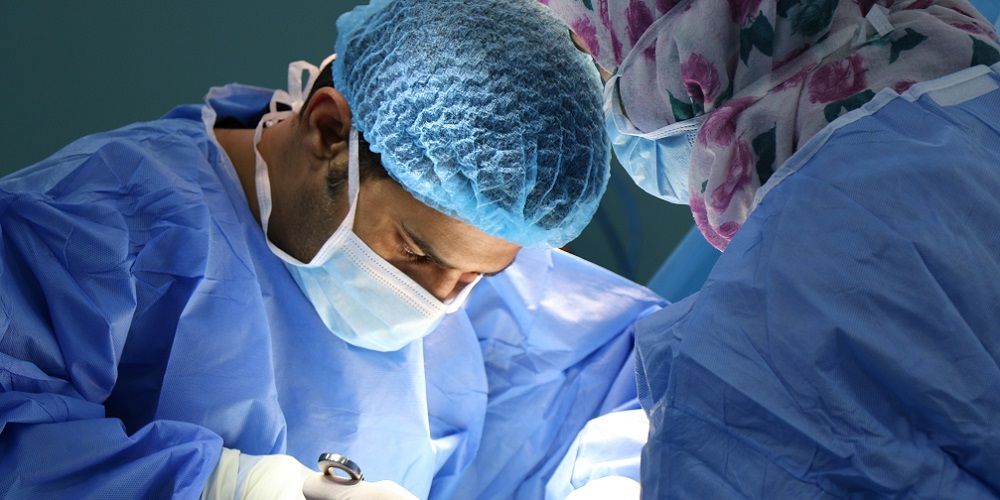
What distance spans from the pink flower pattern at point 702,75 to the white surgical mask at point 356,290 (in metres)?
0.64

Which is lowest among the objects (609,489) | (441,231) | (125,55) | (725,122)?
(609,489)

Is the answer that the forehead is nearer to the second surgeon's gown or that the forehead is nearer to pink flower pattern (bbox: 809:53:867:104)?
the second surgeon's gown

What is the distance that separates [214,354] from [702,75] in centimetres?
83

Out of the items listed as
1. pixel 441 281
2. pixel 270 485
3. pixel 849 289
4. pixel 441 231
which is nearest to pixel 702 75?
pixel 849 289

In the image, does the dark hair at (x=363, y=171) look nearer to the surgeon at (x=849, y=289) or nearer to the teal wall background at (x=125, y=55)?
the surgeon at (x=849, y=289)

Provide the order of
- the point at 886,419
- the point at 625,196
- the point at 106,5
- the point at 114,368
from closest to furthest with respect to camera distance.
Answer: the point at 886,419 → the point at 114,368 → the point at 106,5 → the point at 625,196

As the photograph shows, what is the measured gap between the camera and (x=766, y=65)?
104 centimetres

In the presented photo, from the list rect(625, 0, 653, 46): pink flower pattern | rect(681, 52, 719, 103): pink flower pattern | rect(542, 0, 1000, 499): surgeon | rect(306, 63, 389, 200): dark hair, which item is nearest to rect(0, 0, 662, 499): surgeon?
rect(306, 63, 389, 200): dark hair

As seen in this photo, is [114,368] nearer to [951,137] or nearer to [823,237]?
[823,237]

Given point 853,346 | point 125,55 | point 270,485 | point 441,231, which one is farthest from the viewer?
point 125,55

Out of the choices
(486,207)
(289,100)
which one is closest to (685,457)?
(486,207)

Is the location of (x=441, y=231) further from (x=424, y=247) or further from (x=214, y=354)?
(x=214, y=354)

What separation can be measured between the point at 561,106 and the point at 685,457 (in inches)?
26.4

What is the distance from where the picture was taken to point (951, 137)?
0.89 metres
